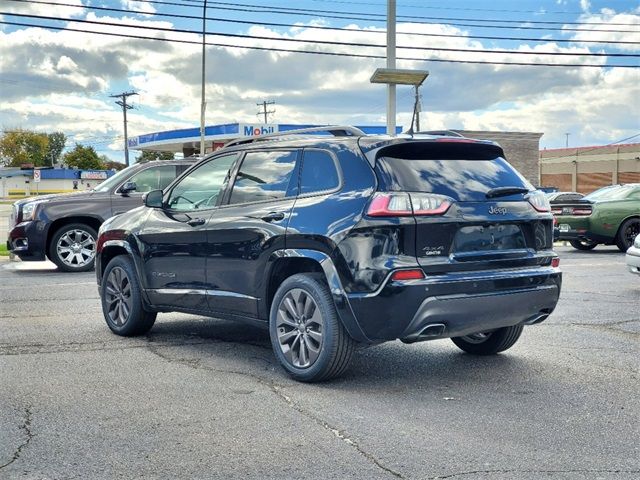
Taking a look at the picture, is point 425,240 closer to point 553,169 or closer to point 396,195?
point 396,195

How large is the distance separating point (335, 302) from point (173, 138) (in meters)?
45.2

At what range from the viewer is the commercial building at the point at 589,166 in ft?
200

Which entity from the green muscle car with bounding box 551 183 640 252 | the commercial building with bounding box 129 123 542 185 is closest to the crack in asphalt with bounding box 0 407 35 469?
the green muscle car with bounding box 551 183 640 252

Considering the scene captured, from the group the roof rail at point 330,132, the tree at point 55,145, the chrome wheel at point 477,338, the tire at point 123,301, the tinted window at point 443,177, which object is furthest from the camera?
the tree at point 55,145

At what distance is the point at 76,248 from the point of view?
13.2 meters

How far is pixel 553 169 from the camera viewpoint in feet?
226

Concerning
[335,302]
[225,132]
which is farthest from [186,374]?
[225,132]

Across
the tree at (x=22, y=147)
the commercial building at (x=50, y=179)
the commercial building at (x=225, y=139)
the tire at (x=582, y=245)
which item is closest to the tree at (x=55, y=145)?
the tree at (x=22, y=147)

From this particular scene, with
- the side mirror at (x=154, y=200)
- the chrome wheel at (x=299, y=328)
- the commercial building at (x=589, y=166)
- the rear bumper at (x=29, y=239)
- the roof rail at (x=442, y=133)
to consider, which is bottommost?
the chrome wheel at (x=299, y=328)

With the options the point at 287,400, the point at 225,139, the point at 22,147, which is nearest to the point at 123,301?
the point at 287,400

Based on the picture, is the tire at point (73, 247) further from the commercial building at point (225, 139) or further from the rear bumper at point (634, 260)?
the commercial building at point (225, 139)

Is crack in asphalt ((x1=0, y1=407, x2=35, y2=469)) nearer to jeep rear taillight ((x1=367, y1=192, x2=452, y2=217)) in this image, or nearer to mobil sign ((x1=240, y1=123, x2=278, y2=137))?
jeep rear taillight ((x1=367, y1=192, x2=452, y2=217))

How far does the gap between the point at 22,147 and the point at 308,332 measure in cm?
16065

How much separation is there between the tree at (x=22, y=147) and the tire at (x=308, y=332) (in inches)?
5996
